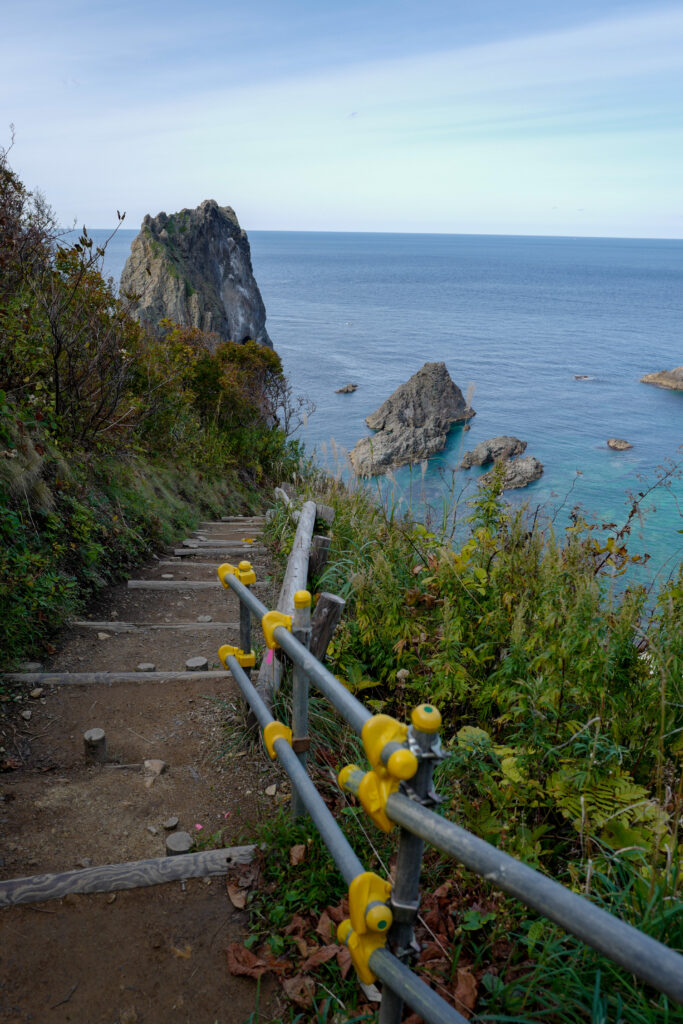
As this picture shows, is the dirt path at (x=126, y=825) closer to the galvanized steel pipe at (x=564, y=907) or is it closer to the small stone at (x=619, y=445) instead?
the galvanized steel pipe at (x=564, y=907)

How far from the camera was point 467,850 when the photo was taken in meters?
1.26

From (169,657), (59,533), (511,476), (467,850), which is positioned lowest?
(511,476)

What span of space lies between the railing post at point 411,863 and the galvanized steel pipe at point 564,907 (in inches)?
2.3

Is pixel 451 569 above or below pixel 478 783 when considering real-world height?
above

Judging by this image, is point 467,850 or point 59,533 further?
point 59,533

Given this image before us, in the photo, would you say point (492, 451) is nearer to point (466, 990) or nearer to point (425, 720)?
point (466, 990)

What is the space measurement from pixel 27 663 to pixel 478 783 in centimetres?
305

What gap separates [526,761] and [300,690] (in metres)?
0.98

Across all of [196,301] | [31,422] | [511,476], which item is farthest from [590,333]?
[31,422]

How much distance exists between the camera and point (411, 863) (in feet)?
5.02

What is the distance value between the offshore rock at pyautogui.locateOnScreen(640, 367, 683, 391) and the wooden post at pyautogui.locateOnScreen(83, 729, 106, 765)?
5182cm

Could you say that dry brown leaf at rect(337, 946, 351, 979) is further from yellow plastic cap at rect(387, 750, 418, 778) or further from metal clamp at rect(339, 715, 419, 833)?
yellow plastic cap at rect(387, 750, 418, 778)

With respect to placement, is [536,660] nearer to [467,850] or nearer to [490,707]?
[490,707]

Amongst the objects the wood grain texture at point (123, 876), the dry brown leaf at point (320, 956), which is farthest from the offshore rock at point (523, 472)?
the dry brown leaf at point (320, 956)
